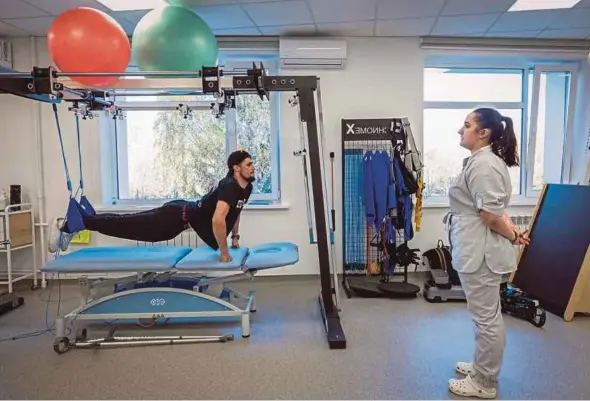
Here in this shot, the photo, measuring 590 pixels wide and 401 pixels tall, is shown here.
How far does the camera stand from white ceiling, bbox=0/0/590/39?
3504mm

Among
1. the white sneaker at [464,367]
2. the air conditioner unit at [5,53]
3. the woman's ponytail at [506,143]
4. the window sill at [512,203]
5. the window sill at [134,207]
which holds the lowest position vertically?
the white sneaker at [464,367]

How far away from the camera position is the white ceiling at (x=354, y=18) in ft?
11.5

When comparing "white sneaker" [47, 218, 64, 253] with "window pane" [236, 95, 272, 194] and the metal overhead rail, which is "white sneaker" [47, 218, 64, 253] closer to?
the metal overhead rail

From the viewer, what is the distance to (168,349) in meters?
2.80

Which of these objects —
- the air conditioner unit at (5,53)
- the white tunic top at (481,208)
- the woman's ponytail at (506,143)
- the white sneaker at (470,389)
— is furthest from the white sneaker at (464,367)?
the air conditioner unit at (5,53)

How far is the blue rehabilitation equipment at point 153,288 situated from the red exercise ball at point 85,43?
52.1 inches

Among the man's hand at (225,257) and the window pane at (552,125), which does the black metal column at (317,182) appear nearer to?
the man's hand at (225,257)

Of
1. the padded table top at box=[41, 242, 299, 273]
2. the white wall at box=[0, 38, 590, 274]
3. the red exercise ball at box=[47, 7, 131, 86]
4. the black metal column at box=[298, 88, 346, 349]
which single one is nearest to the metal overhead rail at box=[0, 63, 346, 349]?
the black metal column at box=[298, 88, 346, 349]

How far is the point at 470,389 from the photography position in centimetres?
212

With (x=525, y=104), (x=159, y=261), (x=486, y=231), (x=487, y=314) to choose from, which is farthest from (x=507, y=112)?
(x=159, y=261)

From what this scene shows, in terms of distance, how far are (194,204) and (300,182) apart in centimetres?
152

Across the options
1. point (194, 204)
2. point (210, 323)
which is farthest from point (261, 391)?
point (194, 204)

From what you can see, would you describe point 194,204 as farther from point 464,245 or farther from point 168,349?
point 464,245

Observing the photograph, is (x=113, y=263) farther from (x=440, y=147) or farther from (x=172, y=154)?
(x=440, y=147)
